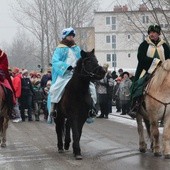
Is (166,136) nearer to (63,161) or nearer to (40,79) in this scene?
(63,161)

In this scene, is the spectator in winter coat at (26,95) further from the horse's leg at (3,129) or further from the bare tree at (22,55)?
the bare tree at (22,55)

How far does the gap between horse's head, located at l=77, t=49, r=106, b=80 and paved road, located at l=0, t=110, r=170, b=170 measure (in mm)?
1538

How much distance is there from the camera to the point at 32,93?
22.0m

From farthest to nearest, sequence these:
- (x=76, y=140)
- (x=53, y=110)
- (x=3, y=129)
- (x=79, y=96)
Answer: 1. (x=3, y=129)
2. (x=53, y=110)
3. (x=79, y=96)
4. (x=76, y=140)

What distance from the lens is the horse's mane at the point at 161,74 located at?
9445mm

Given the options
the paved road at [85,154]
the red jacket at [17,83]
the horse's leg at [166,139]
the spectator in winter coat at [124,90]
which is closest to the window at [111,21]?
the spectator in winter coat at [124,90]

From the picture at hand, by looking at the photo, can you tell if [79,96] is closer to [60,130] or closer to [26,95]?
[60,130]

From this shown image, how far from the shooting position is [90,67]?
30.9 ft

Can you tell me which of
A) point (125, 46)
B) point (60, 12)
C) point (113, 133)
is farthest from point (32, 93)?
point (125, 46)

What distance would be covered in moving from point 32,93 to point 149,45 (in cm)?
1243

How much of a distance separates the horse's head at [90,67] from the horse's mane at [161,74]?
1.00 m

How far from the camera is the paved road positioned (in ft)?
29.5

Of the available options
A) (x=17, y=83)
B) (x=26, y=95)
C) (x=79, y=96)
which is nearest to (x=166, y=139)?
(x=79, y=96)

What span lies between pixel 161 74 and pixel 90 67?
4.20 feet
